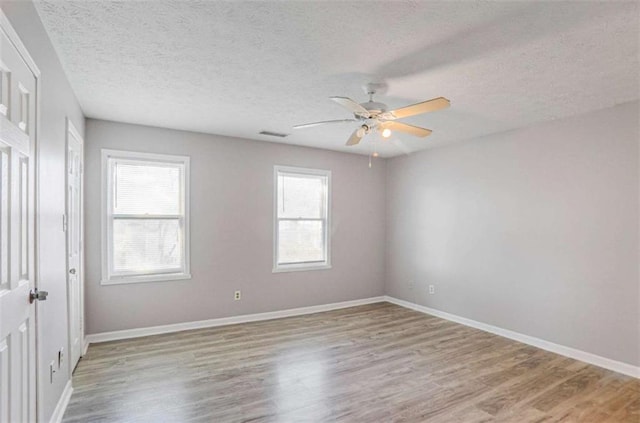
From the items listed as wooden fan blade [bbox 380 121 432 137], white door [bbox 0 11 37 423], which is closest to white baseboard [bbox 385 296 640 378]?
wooden fan blade [bbox 380 121 432 137]

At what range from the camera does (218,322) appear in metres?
4.74

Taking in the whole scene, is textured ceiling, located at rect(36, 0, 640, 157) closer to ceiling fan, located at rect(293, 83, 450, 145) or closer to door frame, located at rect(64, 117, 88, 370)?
ceiling fan, located at rect(293, 83, 450, 145)

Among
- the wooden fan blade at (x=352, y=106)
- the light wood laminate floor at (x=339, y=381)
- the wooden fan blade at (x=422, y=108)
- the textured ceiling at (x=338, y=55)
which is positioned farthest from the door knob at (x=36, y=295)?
the wooden fan blade at (x=422, y=108)

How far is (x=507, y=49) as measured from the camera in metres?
2.35

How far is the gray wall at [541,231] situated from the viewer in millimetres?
3399

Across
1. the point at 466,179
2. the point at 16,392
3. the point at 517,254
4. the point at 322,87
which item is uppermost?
the point at 322,87

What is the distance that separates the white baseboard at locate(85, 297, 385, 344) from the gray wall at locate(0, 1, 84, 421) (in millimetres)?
1344

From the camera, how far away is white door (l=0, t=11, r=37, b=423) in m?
1.52

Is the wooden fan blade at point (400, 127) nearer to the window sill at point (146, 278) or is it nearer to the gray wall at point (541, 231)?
the gray wall at point (541, 231)

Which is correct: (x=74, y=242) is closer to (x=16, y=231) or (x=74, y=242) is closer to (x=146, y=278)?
(x=146, y=278)

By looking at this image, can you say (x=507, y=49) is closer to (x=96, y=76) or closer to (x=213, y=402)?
(x=96, y=76)

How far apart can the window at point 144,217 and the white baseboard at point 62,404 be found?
5.00 feet

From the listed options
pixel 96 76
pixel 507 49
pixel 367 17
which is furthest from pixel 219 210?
pixel 507 49

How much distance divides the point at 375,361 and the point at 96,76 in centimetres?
368
